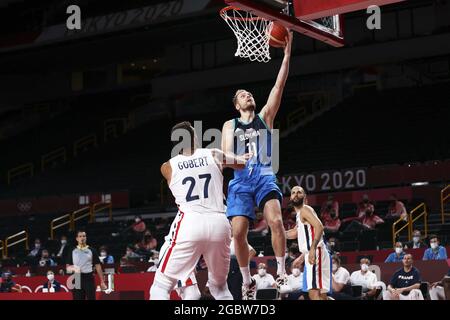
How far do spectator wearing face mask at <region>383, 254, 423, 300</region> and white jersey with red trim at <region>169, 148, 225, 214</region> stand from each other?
6.58 m

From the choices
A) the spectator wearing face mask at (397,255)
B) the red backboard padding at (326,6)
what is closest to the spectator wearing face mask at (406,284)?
the spectator wearing face mask at (397,255)

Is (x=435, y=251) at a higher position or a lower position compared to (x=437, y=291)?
higher

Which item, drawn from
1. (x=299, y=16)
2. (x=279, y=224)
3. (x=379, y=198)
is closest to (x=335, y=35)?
(x=299, y=16)

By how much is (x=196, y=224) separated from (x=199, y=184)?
46cm

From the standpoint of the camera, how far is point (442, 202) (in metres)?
22.8

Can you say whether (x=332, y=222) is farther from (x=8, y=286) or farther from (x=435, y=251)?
(x=8, y=286)

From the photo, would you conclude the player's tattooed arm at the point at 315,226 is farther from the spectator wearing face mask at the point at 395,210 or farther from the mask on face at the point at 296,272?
the spectator wearing face mask at the point at 395,210

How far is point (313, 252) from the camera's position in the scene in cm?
1212

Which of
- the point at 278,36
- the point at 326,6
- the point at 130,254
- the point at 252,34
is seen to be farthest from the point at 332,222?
the point at 326,6

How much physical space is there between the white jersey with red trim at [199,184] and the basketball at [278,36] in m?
2.63

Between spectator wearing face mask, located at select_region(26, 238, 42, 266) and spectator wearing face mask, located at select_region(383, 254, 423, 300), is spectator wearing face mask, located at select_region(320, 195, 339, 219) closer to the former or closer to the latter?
spectator wearing face mask, located at select_region(383, 254, 423, 300)

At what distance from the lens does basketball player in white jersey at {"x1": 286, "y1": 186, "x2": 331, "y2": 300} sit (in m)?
12.1
